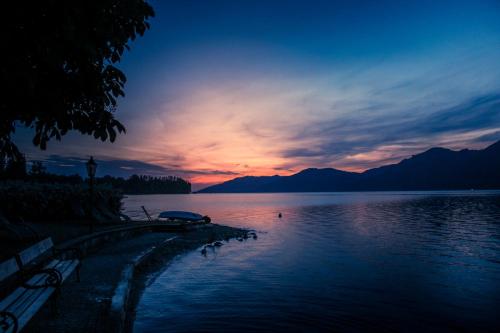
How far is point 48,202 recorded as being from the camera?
2180cm

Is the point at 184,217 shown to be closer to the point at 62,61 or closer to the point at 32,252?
the point at 32,252

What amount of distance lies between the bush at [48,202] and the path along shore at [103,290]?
6.74 m

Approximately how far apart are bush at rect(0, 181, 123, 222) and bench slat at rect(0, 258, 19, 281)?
14766mm

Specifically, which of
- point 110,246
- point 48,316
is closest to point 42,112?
point 48,316

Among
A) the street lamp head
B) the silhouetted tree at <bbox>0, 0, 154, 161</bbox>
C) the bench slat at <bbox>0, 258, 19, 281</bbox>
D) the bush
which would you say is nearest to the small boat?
the bush

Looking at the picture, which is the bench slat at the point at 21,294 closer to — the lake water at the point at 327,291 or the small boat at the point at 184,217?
the lake water at the point at 327,291

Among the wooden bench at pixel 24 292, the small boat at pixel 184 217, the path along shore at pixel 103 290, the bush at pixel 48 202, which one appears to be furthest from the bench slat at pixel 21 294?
the small boat at pixel 184 217

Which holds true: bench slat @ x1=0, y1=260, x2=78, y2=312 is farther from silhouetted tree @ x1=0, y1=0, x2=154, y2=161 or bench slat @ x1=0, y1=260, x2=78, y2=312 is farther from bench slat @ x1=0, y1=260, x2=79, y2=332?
silhouetted tree @ x1=0, y1=0, x2=154, y2=161

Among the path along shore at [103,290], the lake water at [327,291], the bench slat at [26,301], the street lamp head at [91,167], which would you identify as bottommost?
the lake water at [327,291]

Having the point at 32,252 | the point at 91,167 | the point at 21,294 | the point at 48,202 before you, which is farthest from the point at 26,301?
the point at 48,202

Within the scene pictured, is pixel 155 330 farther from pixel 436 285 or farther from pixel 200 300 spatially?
pixel 436 285

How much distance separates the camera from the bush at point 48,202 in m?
19.9

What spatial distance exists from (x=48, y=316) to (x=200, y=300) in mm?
5234

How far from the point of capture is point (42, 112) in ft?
16.8
